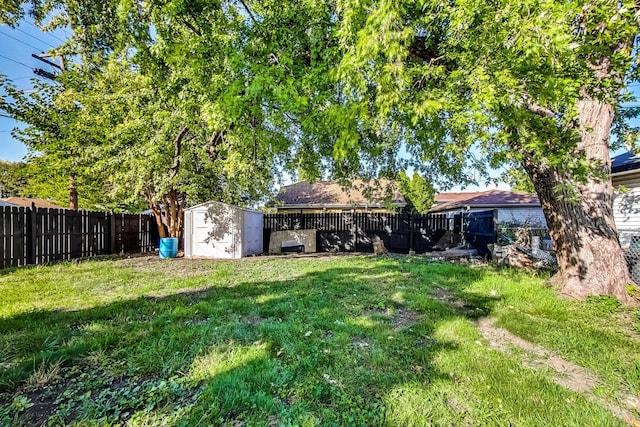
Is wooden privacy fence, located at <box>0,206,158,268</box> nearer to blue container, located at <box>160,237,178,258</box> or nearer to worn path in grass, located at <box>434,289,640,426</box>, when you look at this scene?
blue container, located at <box>160,237,178,258</box>

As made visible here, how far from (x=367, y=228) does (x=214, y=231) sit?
18.9ft

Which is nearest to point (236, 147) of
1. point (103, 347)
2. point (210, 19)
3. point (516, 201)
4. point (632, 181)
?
point (210, 19)

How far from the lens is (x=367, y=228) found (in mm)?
11633

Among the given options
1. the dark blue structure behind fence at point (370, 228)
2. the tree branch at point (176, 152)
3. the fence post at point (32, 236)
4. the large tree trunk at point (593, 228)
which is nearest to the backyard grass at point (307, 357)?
the large tree trunk at point (593, 228)

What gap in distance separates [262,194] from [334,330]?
853cm

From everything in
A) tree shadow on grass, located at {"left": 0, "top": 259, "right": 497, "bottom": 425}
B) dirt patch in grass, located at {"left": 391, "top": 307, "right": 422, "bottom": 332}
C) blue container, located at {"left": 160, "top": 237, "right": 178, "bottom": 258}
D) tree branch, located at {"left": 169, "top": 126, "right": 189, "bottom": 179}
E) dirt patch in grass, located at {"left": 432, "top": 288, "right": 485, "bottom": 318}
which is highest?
tree branch, located at {"left": 169, "top": 126, "right": 189, "bottom": 179}

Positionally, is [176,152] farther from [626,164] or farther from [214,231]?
[626,164]

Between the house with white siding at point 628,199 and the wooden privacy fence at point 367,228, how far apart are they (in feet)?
14.6

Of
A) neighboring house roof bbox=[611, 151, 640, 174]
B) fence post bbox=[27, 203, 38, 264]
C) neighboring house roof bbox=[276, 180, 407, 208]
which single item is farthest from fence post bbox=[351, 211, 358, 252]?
fence post bbox=[27, 203, 38, 264]

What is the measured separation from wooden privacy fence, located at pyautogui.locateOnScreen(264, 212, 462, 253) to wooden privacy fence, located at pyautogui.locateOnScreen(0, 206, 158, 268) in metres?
4.98

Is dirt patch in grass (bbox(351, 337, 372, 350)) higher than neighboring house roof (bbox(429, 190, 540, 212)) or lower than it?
lower

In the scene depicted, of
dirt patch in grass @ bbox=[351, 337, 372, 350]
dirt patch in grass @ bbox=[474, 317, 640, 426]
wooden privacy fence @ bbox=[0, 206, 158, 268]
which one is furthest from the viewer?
wooden privacy fence @ bbox=[0, 206, 158, 268]

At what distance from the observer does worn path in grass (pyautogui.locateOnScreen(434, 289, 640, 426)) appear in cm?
198

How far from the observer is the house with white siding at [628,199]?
636cm
